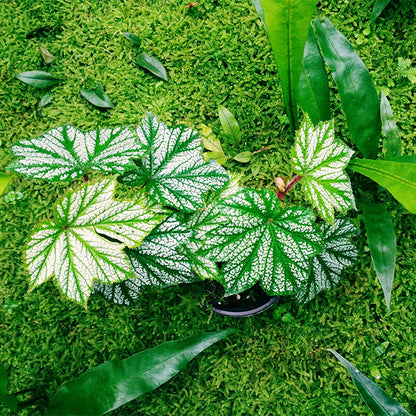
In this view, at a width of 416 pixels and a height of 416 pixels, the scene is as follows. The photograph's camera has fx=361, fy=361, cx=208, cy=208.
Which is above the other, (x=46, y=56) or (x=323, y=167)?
(x=323, y=167)

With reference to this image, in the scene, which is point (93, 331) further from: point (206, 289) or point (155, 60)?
point (155, 60)

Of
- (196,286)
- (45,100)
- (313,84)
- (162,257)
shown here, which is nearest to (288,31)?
(313,84)

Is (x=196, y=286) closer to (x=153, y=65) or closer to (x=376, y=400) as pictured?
(x=376, y=400)

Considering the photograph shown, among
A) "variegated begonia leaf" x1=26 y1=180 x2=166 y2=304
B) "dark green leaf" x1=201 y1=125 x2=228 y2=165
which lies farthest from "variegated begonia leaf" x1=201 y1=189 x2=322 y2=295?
"dark green leaf" x1=201 y1=125 x2=228 y2=165

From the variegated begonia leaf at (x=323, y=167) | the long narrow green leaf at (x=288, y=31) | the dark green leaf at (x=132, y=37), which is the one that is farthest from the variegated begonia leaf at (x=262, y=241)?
the dark green leaf at (x=132, y=37)

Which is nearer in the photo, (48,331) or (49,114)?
(48,331)

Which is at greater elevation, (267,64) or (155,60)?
(267,64)

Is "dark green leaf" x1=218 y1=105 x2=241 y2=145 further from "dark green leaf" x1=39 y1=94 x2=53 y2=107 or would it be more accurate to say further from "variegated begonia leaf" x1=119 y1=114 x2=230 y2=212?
"dark green leaf" x1=39 y1=94 x2=53 y2=107

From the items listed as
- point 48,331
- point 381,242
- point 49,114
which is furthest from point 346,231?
point 49,114
